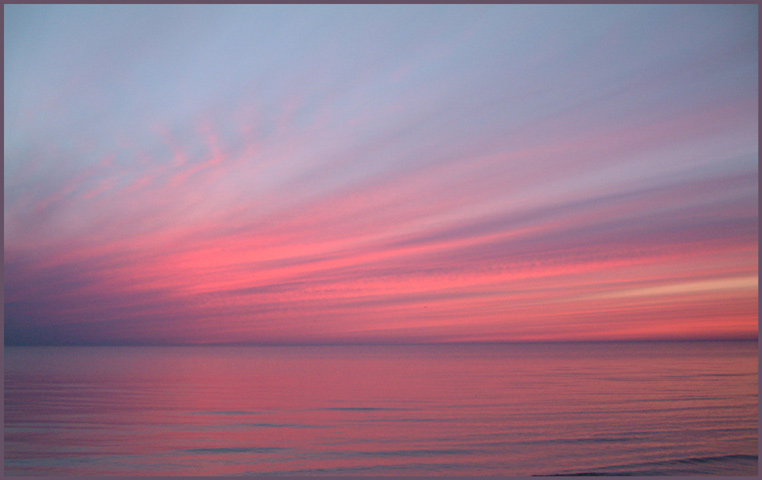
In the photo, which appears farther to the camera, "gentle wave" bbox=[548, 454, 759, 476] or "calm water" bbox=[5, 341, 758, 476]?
"calm water" bbox=[5, 341, 758, 476]

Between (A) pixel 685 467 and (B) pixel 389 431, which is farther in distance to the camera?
(B) pixel 389 431

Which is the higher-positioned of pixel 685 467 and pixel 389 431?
pixel 685 467

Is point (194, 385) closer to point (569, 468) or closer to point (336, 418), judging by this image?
point (336, 418)

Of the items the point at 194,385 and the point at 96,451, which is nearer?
the point at 96,451

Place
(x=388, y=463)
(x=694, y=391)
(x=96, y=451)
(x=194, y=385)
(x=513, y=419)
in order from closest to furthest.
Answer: (x=388, y=463) < (x=96, y=451) < (x=513, y=419) < (x=694, y=391) < (x=194, y=385)

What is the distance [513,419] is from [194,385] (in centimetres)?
3152

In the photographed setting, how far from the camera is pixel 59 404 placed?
32.6 meters

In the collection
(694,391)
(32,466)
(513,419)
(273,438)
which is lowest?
(32,466)

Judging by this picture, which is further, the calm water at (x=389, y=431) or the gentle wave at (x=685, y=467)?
the calm water at (x=389, y=431)

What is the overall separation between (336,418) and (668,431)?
52.3 ft

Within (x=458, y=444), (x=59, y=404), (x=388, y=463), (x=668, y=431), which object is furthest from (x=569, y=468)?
(x=59, y=404)

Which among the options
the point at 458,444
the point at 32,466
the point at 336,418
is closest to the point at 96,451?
the point at 32,466

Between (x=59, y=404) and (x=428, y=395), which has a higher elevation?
(x=428, y=395)

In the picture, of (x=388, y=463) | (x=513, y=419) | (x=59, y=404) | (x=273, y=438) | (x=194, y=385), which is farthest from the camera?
(x=194, y=385)
